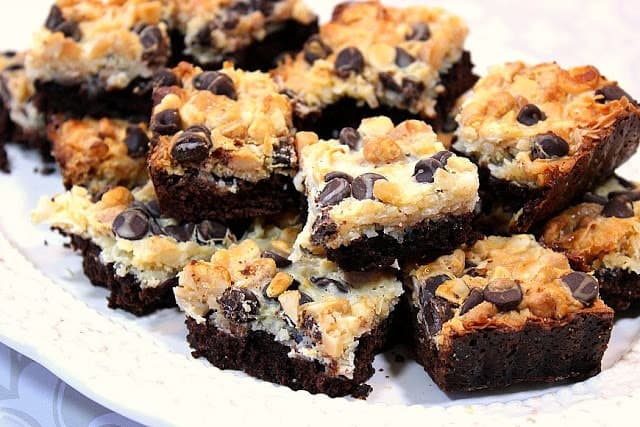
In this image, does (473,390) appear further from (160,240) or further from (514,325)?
(160,240)

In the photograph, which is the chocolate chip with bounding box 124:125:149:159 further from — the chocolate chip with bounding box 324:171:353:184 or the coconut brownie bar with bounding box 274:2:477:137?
the chocolate chip with bounding box 324:171:353:184

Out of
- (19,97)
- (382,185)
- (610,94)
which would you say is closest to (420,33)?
(610,94)

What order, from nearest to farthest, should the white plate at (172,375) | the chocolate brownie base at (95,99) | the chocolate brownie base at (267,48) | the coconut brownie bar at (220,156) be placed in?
1. the white plate at (172,375)
2. the coconut brownie bar at (220,156)
3. the chocolate brownie base at (95,99)
4. the chocolate brownie base at (267,48)

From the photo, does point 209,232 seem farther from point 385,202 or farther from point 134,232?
point 385,202

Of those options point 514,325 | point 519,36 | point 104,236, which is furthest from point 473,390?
point 519,36

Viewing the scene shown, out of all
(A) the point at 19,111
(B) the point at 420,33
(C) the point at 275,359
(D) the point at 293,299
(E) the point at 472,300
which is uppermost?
(B) the point at 420,33

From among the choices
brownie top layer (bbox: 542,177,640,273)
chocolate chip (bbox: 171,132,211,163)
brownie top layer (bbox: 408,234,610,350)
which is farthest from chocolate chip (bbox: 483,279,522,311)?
chocolate chip (bbox: 171,132,211,163)

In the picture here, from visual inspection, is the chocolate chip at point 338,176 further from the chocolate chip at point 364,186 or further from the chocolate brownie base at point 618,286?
the chocolate brownie base at point 618,286

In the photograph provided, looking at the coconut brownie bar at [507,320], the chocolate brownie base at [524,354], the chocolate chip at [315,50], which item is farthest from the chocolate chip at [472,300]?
the chocolate chip at [315,50]
